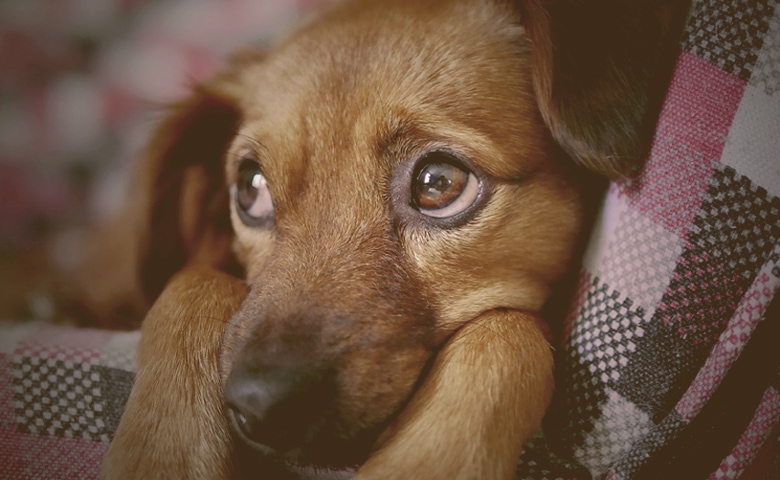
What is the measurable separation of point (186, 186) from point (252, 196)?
0.48 metres

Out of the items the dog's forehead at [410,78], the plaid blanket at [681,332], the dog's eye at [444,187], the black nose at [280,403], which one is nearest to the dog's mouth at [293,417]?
the black nose at [280,403]

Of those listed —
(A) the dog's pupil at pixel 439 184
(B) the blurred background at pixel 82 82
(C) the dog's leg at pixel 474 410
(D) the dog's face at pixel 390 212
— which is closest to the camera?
(C) the dog's leg at pixel 474 410

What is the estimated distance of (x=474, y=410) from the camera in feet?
3.43

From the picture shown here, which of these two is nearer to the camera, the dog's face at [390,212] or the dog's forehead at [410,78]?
the dog's face at [390,212]

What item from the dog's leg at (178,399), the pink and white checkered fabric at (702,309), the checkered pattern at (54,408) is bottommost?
the checkered pattern at (54,408)

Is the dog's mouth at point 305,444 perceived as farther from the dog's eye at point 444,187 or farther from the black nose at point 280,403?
the dog's eye at point 444,187

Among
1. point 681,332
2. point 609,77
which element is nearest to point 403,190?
point 609,77

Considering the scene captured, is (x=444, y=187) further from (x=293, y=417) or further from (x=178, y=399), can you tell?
(x=178, y=399)

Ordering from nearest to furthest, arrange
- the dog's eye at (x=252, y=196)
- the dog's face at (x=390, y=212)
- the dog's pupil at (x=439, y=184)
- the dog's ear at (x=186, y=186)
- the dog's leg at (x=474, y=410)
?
the dog's leg at (x=474, y=410) → the dog's face at (x=390, y=212) → the dog's pupil at (x=439, y=184) → the dog's eye at (x=252, y=196) → the dog's ear at (x=186, y=186)

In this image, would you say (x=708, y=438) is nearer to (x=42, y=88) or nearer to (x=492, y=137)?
(x=492, y=137)

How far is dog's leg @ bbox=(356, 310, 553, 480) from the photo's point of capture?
1.00 metres

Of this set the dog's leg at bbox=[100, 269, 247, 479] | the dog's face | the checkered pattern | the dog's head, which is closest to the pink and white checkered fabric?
the dog's head

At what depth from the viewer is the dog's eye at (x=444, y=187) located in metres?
1.29

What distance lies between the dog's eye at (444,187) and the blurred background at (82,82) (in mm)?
1448
